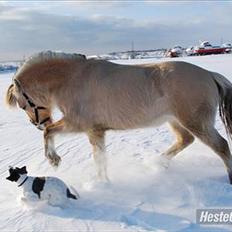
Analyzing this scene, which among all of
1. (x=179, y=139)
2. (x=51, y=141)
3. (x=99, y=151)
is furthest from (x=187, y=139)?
(x=51, y=141)

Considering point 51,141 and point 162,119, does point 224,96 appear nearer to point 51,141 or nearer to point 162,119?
point 162,119

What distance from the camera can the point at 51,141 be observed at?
18.6 ft

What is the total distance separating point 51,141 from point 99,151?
2.25ft

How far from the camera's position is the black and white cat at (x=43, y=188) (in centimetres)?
452

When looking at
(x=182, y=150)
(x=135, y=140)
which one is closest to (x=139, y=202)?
(x=182, y=150)

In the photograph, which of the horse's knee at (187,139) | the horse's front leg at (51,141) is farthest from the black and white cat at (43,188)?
the horse's knee at (187,139)

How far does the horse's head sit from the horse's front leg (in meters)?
0.52

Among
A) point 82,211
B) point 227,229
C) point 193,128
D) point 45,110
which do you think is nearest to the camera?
point 227,229

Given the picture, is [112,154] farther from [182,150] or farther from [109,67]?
[109,67]

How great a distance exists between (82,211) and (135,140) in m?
3.35

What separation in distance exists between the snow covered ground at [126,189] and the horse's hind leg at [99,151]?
0.16m

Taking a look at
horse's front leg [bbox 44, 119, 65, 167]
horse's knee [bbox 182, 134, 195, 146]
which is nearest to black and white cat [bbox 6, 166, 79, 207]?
horse's front leg [bbox 44, 119, 65, 167]

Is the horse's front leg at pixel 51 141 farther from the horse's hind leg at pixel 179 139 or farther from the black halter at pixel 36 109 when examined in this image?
the horse's hind leg at pixel 179 139

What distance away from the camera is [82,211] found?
4.46 meters
